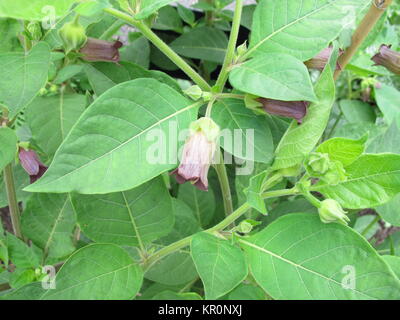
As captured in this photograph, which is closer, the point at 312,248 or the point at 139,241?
the point at 312,248

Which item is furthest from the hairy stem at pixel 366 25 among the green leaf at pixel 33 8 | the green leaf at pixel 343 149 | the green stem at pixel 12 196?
the green stem at pixel 12 196

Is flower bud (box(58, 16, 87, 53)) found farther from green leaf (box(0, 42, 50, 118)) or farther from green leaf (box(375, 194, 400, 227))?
green leaf (box(375, 194, 400, 227))

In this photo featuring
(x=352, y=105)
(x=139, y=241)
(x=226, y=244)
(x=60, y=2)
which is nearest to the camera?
(x=60, y=2)

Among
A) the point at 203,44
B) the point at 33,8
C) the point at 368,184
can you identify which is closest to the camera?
the point at 33,8

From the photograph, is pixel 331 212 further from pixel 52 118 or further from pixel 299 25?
pixel 52 118

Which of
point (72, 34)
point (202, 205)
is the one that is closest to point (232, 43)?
point (72, 34)

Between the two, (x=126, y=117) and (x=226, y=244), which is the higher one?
(x=126, y=117)
